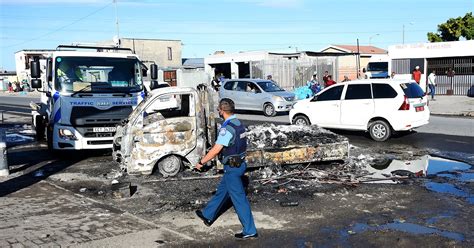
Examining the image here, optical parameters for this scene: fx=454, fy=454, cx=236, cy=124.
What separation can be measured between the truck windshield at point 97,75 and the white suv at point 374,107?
578 centimetres

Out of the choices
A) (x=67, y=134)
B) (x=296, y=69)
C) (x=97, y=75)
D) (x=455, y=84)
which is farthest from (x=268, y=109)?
(x=296, y=69)

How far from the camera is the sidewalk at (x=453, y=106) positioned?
20656mm

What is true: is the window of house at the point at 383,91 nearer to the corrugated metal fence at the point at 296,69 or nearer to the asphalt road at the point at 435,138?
the asphalt road at the point at 435,138

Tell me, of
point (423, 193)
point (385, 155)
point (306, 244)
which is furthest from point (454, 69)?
point (306, 244)

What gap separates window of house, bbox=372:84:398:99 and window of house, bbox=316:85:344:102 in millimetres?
1048

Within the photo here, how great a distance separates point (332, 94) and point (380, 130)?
6.01 ft

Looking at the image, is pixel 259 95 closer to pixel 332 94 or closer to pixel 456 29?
pixel 332 94

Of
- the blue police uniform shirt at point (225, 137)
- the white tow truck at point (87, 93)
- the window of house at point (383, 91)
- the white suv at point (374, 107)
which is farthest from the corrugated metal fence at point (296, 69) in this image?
the blue police uniform shirt at point (225, 137)

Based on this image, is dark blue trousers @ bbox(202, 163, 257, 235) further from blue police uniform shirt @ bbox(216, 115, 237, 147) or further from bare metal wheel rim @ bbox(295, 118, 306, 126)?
bare metal wheel rim @ bbox(295, 118, 306, 126)

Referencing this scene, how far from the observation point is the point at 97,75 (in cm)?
1152

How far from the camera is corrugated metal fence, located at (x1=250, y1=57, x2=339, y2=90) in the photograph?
35031 mm

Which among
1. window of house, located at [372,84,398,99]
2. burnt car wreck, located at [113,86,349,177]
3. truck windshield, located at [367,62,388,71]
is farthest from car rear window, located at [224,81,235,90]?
truck windshield, located at [367,62,388,71]

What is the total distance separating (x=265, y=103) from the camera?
69.3 ft

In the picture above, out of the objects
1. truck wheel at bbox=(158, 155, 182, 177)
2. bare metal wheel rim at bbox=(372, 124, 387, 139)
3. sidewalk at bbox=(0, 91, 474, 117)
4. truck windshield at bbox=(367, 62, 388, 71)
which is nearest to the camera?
truck wheel at bbox=(158, 155, 182, 177)
